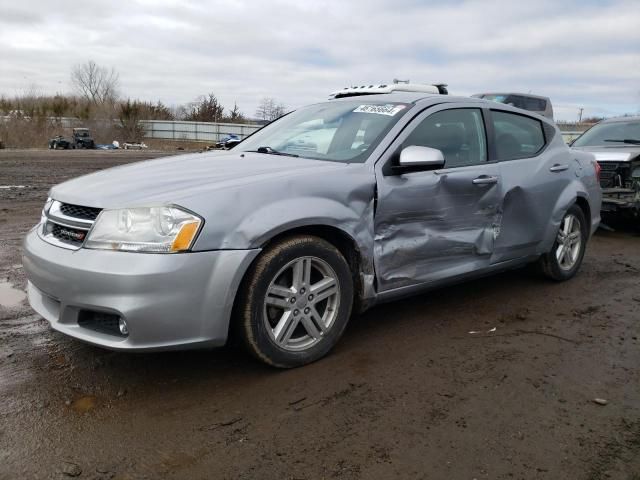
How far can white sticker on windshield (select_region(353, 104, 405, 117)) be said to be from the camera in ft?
12.6

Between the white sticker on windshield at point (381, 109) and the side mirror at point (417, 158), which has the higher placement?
the white sticker on windshield at point (381, 109)

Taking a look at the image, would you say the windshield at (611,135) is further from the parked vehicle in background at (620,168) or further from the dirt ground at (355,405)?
the dirt ground at (355,405)

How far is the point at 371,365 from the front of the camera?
10.8ft

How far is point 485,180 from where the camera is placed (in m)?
4.06

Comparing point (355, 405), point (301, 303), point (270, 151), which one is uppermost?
point (270, 151)

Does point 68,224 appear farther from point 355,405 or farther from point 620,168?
point 620,168

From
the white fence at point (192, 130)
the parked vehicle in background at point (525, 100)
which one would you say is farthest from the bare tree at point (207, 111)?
the parked vehicle in background at point (525, 100)

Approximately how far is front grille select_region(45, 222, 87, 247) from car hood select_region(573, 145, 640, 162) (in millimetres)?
6880

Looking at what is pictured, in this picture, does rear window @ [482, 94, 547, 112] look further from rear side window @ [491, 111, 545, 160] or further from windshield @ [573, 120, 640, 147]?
rear side window @ [491, 111, 545, 160]

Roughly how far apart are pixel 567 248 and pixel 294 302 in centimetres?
322

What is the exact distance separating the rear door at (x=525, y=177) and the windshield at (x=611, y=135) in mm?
4303

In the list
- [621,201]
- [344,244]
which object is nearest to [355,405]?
[344,244]

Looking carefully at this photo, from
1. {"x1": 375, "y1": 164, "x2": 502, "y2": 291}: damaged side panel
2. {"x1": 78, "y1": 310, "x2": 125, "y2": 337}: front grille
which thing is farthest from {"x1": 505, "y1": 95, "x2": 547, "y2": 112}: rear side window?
{"x1": 78, "y1": 310, "x2": 125, "y2": 337}: front grille

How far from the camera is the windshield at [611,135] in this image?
8.49m
